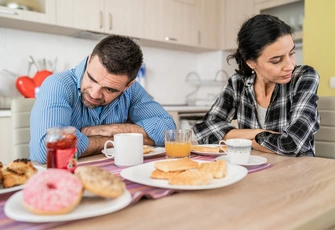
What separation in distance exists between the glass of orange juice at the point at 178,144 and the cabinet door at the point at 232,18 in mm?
2921

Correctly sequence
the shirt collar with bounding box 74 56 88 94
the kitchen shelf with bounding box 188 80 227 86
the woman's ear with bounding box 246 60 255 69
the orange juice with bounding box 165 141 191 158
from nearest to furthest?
the orange juice with bounding box 165 141 191 158 < the shirt collar with bounding box 74 56 88 94 < the woman's ear with bounding box 246 60 255 69 < the kitchen shelf with bounding box 188 80 227 86

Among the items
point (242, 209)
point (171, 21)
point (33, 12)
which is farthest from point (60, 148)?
point (171, 21)

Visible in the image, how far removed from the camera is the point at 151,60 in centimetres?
365

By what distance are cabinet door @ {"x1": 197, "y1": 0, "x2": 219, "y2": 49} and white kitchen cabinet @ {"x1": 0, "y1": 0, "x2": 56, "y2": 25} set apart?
70.5 inches

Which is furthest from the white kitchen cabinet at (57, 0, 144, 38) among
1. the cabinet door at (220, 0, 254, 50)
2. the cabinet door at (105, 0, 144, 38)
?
the cabinet door at (220, 0, 254, 50)

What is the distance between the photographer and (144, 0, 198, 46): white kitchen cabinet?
10.6ft

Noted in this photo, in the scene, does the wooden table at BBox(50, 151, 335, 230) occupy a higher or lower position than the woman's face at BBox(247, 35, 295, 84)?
lower

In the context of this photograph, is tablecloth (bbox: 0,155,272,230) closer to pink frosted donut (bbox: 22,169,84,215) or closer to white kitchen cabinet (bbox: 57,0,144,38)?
pink frosted donut (bbox: 22,169,84,215)

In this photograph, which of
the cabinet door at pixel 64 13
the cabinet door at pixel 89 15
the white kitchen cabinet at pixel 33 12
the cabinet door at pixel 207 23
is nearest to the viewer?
the white kitchen cabinet at pixel 33 12

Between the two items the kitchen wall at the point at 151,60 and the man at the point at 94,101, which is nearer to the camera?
the man at the point at 94,101

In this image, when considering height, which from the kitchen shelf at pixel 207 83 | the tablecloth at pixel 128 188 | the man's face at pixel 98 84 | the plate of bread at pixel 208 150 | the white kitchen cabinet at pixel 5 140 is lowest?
the white kitchen cabinet at pixel 5 140

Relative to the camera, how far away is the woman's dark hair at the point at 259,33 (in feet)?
4.57

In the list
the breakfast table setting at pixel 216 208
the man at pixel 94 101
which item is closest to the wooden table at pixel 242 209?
the breakfast table setting at pixel 216 208

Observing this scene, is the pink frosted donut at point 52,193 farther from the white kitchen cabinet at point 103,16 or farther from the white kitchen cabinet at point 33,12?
the white kitchen cabinet at point 103,16
